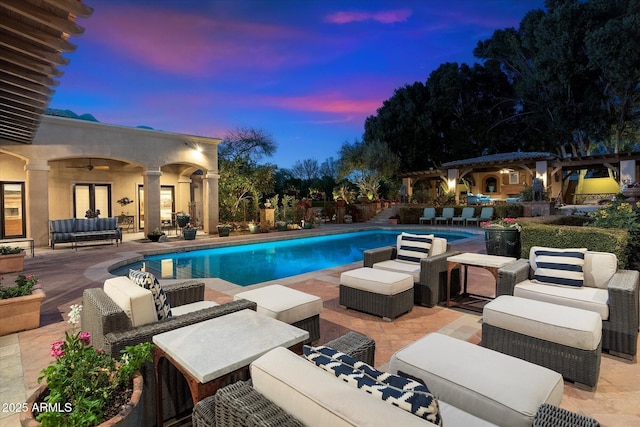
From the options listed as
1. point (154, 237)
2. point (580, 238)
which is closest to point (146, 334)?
point (580, 238)

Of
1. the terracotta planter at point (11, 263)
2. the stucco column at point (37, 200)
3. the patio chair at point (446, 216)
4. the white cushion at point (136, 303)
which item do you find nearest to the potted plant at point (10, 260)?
the terracotta planter at point (11, 263)

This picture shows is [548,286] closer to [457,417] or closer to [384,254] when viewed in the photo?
[384,254]

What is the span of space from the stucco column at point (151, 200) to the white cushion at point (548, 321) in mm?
11113

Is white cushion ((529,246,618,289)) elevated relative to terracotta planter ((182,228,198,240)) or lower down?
elevated

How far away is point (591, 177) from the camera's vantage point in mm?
25891

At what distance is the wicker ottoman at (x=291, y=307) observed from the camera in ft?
9.80

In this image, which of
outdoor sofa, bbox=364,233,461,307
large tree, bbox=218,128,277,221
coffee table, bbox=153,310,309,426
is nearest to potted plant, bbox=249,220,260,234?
large tree, bbox=218,128,277,221

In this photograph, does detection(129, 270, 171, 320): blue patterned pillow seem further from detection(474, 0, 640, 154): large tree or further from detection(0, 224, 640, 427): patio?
detection(474, 0, 640, 154): large tree

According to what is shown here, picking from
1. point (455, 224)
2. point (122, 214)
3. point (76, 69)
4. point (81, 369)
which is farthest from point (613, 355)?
point (76, 69)

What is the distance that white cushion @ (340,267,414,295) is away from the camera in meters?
3.86

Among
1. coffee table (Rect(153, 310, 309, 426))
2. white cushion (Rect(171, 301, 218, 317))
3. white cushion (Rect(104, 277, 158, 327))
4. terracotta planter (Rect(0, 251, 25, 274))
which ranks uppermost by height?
white cushion (Rect(104, 277, 158, 327))

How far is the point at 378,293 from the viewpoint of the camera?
390cm

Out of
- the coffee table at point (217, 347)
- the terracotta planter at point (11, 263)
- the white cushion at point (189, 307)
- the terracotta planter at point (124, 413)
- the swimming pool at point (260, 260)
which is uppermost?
the coffee table at point (217, 347)

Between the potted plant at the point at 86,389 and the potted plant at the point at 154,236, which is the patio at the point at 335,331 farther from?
the potted plant at the point at 154,236
